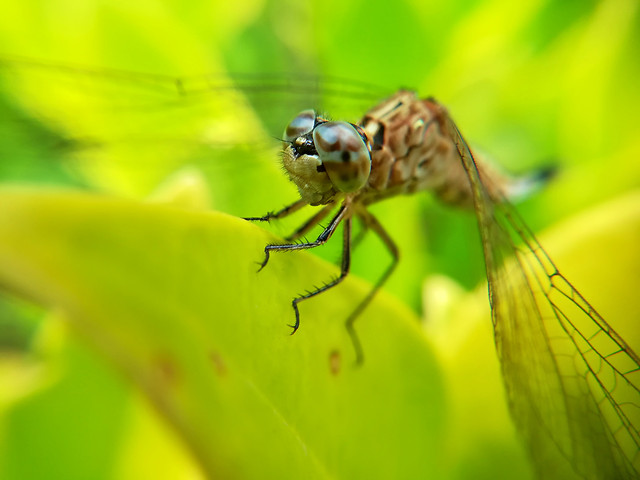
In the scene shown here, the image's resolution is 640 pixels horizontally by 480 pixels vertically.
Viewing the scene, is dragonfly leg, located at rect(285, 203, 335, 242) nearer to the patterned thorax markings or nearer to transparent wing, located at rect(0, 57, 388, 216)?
the patterned thorax markings

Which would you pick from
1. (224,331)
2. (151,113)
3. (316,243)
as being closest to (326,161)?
(316,243)

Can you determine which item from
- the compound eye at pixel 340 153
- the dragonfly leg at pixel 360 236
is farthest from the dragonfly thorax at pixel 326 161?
the dragonfly leg at pixel 360 236

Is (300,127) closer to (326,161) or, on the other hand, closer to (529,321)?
(326,161)

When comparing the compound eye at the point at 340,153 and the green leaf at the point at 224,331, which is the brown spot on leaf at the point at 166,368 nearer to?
the green leaf at the point at 224,331

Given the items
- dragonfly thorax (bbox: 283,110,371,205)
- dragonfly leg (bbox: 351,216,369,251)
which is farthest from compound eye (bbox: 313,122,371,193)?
dragonfly leg (bbox: 351,216,369,251)

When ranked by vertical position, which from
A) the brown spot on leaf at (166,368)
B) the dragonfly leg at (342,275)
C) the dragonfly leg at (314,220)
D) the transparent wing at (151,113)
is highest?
the transparent wing at (151,113)

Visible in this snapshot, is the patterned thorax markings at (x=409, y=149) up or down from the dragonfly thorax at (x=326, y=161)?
up

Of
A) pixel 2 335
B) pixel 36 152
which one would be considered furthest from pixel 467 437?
pixel 2 335

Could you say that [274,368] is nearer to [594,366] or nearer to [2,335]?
[594,366]
